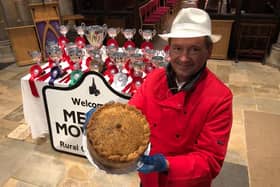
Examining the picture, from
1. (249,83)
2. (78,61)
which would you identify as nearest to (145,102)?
(78,61)

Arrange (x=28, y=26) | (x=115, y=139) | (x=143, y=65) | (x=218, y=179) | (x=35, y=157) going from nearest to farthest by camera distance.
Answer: (x=115, y=139) < (x=143, y=65) < (x=218, y=179) < (x=35, y=157) < (x=28, y=26)

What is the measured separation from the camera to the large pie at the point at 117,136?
840mm

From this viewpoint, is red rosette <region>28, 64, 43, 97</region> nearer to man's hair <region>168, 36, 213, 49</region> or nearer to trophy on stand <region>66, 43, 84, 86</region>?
trophy on stand <region>66, 43, 84, 86</region>

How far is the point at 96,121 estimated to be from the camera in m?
0.91

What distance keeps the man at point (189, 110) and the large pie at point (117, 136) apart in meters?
0.07

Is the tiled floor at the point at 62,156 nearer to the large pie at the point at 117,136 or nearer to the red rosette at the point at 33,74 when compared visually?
the red rosette at the point at 33,74

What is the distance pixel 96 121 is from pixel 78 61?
1.24 meters

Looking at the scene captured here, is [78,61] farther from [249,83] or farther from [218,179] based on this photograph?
[249,83]

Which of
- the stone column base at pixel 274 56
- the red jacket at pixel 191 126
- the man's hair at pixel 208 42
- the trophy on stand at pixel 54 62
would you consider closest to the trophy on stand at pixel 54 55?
the trophy on stand at pixel 54 62

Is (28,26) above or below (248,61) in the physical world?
above

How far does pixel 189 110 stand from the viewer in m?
0.98

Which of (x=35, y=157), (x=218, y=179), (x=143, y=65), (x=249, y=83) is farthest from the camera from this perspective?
(x=249, y=83)

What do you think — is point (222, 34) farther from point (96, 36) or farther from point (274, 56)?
point (96, 36)

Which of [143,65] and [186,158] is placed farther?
[143,65]
